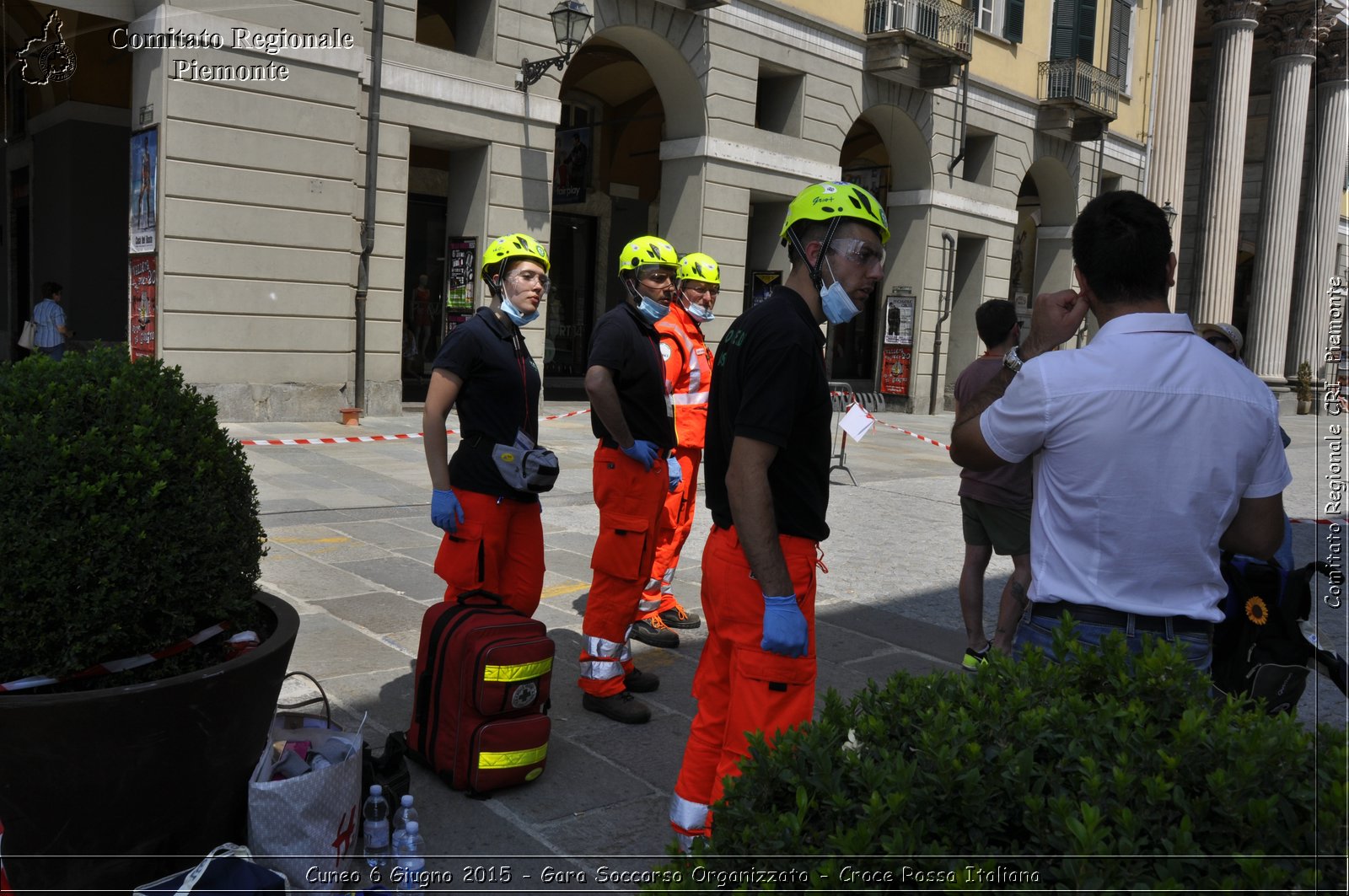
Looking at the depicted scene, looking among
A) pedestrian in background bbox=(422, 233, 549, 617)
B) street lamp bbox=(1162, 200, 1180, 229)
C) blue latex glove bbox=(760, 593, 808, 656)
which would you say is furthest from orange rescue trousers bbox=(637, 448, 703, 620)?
street lamp bbox=(1162, 200, 1180, 229)

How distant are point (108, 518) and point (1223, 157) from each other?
31.4 metres

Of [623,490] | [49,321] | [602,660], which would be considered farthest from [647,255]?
[49,321]

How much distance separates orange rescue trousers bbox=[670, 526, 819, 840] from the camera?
301cm

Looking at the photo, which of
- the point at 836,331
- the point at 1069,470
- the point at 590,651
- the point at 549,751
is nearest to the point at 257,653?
the point at 549,751

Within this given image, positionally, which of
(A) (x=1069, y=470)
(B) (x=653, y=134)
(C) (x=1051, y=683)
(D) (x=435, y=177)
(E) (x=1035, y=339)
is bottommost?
(C) (x=1051, y=683)

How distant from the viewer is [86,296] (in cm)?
1736

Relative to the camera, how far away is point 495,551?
4.32 metres

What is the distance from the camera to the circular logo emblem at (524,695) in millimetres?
3771

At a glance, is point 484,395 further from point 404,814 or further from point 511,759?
point 404,814

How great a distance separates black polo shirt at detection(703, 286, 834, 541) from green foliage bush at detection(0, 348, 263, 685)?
1.45 meters

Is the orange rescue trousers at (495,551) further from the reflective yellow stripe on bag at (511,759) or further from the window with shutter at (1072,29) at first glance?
the window with shutter at (1072,29)

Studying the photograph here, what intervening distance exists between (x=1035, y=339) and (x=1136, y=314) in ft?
1.57

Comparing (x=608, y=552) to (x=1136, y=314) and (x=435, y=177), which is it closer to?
(x=1136, y=314)

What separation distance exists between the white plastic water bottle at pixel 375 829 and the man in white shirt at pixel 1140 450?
208 centimetres
